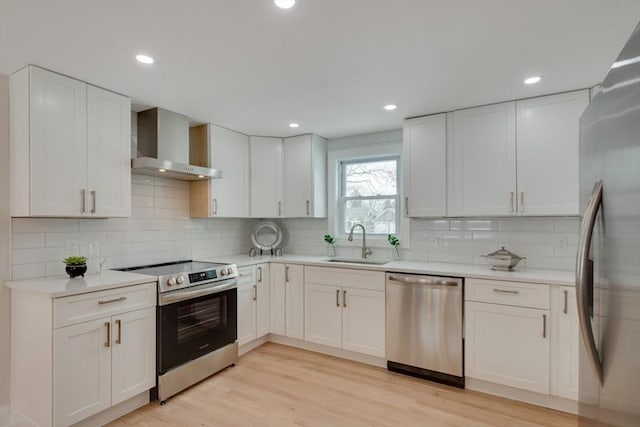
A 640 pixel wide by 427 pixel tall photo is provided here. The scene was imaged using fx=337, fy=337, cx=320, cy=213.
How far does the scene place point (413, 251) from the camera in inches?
147

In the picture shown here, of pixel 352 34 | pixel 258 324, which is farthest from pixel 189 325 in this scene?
pixel 352 34

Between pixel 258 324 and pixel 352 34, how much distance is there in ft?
9.80

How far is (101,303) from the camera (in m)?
2.28

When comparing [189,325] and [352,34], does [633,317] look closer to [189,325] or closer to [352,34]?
[352,34]

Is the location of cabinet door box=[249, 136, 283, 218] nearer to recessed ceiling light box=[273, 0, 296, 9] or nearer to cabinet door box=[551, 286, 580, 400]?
recessed ceiling light box=[273, 0, 296, 9]

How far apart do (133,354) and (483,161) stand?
3.30m

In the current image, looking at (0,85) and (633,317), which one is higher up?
(0,85)

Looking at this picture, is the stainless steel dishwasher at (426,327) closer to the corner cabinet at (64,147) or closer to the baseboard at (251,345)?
the baseboard at (251,345)

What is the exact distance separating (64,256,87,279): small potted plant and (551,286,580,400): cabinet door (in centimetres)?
350

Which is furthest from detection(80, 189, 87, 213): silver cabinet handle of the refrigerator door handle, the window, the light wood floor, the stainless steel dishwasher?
the refrigerator door handle

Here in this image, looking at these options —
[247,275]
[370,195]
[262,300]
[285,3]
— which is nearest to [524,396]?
[370,195]

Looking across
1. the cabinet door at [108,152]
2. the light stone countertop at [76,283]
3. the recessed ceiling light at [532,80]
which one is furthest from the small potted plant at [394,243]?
the cabinet door at [108,152]

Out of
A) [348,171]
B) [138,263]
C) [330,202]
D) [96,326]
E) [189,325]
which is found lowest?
[189,325]

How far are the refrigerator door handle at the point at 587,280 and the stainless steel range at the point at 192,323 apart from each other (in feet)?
8.54
